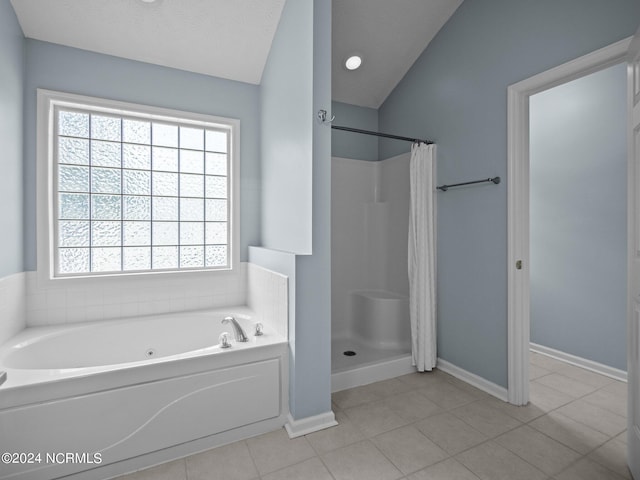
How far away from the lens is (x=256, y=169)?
3.03 metres

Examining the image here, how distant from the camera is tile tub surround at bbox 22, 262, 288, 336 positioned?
2.32 meters

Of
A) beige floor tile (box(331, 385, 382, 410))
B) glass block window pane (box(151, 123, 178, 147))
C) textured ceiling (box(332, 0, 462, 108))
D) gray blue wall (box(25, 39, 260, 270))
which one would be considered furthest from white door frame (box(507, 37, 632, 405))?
glass block window pane (box(151, 123, 178, 147))

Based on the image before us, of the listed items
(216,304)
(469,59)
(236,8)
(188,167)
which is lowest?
(216,304)

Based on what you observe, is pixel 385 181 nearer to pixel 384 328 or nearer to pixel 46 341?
pixel 384 328

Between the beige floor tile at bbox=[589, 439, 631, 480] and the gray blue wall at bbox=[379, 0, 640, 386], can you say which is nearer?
the beige floor tile at bbox=[589, 439, 631, 480]

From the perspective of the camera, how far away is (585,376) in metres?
2.70

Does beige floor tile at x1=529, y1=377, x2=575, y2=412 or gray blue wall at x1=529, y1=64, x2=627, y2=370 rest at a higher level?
gray blue wall at x1=529, y1=64, x2=627, y2=370

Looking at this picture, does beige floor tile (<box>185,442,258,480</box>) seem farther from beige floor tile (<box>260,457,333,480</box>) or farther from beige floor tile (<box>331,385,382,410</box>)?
beige floor tile (<box>331,385,382,410</box>)

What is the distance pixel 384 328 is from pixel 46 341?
2.63 metres

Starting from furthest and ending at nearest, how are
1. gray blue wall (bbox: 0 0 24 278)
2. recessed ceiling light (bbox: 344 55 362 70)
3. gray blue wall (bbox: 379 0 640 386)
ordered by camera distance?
recessed ceiling light (bbox: 344 55 362 70) → gray blue wall (bbox: 379 0 640 386) → gray blue wall (bbox: 0 0 24 278)

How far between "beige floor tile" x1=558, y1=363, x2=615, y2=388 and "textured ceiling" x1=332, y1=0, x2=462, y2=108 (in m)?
3.07

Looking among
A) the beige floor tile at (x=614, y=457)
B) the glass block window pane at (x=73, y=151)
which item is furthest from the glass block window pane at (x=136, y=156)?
the beige floor tile at (x=614, y=457)

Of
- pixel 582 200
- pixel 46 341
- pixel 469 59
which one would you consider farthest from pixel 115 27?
pixel 582 200

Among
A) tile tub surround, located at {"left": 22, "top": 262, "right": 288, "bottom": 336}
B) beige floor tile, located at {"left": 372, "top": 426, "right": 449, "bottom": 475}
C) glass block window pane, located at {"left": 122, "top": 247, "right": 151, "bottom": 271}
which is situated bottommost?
beige floor tile, located at {"left": 372, "top": 426, "right": 449, "bottom": 475}
